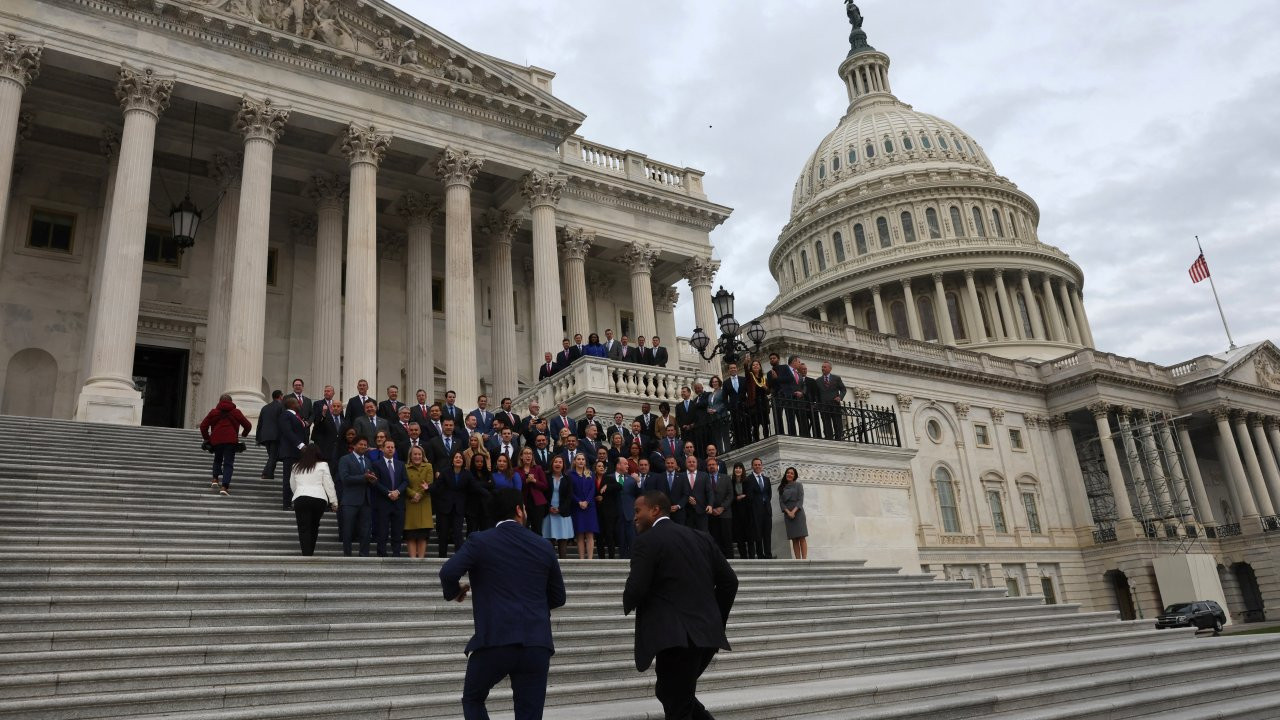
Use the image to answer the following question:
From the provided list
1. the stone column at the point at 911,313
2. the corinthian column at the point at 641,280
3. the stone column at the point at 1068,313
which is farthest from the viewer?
the stone column at the point at 1068,313

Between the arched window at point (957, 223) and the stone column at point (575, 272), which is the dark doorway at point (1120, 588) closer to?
the arched window at point (957, 223)

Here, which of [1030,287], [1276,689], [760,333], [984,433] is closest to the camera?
[1276,689]

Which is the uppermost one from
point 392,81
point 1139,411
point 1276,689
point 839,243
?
point 839,243

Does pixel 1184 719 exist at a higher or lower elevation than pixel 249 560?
lower

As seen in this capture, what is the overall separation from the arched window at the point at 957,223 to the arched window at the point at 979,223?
1.12m

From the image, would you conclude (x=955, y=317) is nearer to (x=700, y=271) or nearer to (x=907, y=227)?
(x=907, y=227)

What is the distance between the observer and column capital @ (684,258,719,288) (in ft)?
114

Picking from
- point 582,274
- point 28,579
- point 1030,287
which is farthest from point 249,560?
point 1030,287

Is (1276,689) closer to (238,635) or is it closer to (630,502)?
(630,502)

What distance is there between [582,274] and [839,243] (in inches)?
2116

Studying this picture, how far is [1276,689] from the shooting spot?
9.49 meters

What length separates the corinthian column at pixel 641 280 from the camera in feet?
108

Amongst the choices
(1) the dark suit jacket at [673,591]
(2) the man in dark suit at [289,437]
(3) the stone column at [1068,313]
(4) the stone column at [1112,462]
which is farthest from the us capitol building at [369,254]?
(3) the stone column at [1068,313]

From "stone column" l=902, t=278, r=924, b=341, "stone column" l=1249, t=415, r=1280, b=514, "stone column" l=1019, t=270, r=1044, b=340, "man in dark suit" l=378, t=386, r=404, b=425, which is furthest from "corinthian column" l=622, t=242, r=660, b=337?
"stone column" l=1019, t=270, r=1044, b=340
